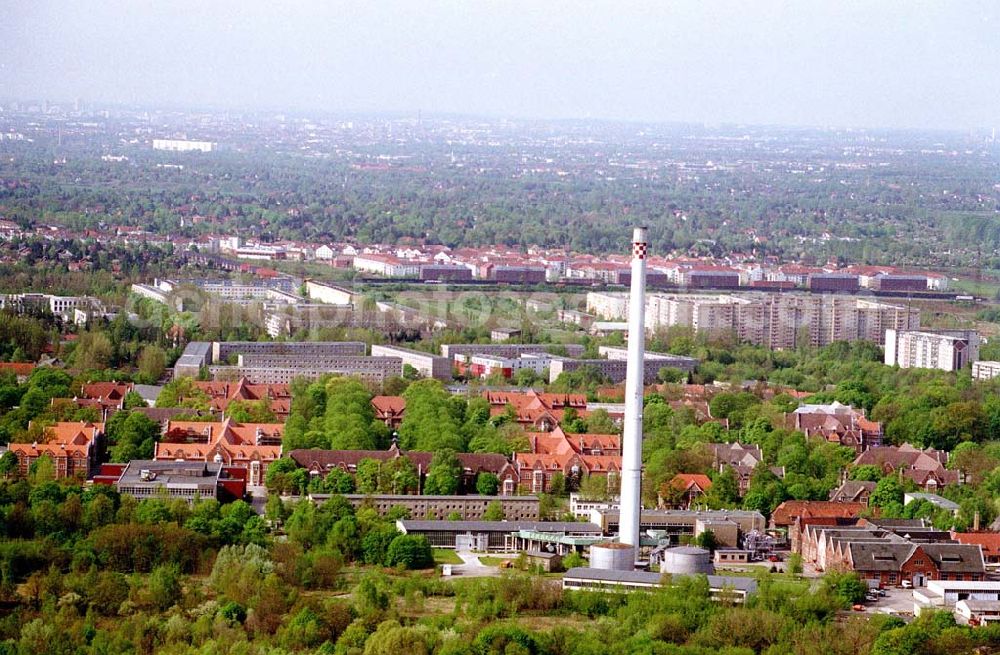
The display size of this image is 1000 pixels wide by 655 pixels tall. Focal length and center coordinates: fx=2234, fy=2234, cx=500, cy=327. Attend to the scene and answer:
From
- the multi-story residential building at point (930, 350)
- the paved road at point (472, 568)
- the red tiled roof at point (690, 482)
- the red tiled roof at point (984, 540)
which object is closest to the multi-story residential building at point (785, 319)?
the multi-story residential building at point (930, 350)

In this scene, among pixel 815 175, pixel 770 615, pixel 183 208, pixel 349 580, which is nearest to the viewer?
pixel 770 615

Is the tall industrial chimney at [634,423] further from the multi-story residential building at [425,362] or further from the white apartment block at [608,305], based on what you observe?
the white apartment block at [608,305]

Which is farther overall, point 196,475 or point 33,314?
point 33,314

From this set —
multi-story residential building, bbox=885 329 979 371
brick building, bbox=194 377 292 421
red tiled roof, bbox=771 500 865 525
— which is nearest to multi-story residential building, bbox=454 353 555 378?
brick building, bbox=194 377 292 421

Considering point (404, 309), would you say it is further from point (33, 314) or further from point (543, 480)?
Result: point (543, 480)

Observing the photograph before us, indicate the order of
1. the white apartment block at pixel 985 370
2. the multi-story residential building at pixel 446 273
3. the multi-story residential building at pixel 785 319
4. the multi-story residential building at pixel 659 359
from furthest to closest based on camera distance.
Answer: the multi-story residential building at pixel 446 273, the multi-story residential building at pixel 785 319, the multi-story residential building at pixel 659 359, the white apartment block at pixel 985 370

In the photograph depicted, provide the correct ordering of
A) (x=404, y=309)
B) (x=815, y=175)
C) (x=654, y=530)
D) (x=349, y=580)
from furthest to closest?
(x=815, y=175), (x=404, y=309), (x=654, y=530), (x=349, y=580)

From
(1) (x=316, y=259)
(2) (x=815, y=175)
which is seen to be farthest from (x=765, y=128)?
(1) (x=316, y=259)
